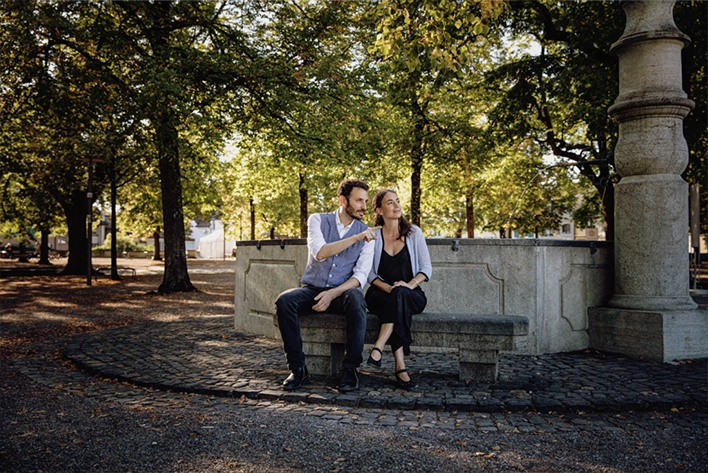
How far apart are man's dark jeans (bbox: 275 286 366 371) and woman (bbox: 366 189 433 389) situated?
7.7 inches

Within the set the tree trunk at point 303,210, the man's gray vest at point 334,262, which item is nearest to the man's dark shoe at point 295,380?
the man's gray vest at point 334,262

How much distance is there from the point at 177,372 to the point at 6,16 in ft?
43.4

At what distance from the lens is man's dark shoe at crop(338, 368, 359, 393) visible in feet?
17.3

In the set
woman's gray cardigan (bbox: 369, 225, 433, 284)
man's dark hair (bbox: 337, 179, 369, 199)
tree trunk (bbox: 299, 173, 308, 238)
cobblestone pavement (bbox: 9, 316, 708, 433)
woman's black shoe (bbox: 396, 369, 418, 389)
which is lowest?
cobblestone pavement (bbox: 9, 316, 708, 433)

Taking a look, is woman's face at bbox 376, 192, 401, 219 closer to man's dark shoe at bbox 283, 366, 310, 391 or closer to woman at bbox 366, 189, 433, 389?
woman at bbox 366, 189, 433, 389

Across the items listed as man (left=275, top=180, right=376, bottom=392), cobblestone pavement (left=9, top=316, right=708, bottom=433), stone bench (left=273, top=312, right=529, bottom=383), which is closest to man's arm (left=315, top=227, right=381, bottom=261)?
man (left=275, top=180, right=376, bottom=392)

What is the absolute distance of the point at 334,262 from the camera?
5652mm

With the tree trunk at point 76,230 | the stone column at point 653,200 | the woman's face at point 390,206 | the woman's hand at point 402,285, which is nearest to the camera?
the woman's hand at point 402,285

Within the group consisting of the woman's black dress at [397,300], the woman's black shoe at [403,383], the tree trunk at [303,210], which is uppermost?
the tree trunk at [303,210]

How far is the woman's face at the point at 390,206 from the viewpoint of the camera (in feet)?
18.9

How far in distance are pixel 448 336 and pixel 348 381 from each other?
1016 millimetres

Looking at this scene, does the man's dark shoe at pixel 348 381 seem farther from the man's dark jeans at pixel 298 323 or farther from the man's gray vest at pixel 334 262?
the man's gray vest at pixel 334 262

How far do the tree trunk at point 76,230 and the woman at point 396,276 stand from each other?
22.8 metres

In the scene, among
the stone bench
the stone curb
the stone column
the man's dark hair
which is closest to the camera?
the stone curb
